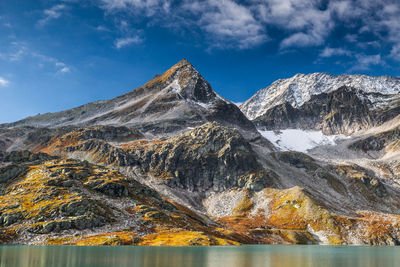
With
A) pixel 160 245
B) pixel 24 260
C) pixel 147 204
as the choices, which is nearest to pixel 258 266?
pixel 24 260

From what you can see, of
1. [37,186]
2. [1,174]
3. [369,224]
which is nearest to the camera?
[37,186]

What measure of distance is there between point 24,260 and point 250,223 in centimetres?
14164

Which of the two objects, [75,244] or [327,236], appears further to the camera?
[327,236]

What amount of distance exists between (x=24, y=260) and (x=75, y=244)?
40.6 meters

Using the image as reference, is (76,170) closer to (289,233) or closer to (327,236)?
(289,233)

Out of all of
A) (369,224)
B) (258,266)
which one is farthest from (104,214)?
(369,224)

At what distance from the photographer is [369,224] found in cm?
17838

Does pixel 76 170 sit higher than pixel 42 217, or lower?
higher

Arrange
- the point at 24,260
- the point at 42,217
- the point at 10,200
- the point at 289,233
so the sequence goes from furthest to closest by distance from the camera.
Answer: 1. the point at 289,233
2. the point at 10,200
3. the point at 42,217
4. the point at 24,260

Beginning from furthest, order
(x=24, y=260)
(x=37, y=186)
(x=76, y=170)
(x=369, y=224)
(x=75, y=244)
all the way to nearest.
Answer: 1. (x=369, y=224)
2. (x=76, y=170)
3. (x=37, y=186)
4. (x=75, y=244)
5. (x=24, y=260)

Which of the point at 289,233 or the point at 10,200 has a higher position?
the point at 10,200

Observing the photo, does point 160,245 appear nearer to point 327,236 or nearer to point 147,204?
point 147,204

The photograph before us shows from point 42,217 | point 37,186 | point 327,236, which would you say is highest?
point 37,186

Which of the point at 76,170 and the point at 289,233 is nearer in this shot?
the point at 76,170
